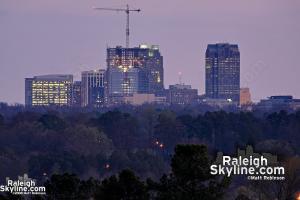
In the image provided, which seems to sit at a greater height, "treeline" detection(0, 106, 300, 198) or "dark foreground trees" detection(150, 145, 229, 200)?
"dark foreground trees" detection(150, 145, 229, 200)

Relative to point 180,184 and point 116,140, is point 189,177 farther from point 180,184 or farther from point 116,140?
point 116,140

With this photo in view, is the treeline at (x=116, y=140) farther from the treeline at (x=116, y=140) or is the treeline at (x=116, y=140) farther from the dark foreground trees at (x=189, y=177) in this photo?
the dark foreground trees at (x=189, y=177)

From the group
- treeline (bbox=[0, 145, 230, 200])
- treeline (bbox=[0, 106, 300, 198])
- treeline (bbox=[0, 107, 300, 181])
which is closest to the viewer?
treeline (bbox=[0, 145, 230, 200])

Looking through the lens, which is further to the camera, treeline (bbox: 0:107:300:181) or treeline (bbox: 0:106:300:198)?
treeline (bbox: 0:107:300:181)

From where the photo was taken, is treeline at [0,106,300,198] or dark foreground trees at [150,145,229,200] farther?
treeline at [0,106,300,198]

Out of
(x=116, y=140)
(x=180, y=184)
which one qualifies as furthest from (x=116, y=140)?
(x=180, y=184)

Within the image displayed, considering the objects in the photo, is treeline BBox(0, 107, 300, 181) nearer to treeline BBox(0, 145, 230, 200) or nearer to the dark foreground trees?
treeline BBox(0, 145, 230, 200)

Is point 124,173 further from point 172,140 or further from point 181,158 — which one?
point 172,140

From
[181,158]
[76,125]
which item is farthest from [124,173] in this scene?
[76,125]

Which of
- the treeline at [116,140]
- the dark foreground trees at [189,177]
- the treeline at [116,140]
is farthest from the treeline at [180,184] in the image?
the treeline at [116,140]

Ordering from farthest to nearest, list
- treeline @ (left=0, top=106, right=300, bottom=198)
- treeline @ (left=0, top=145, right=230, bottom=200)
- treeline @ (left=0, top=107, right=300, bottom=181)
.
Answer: treeline @ (left=0, top=107, right=300, bottom=181), treeline @ (left=0, top=106, right=300, bottom=198), treeline @ (left=0, top=145, right=230, bottom=200)

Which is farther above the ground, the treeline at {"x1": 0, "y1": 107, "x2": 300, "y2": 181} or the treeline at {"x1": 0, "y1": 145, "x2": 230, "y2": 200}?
the treeline at {"x1": 0, "y1": 145, "x2": 230, "y2": 200}

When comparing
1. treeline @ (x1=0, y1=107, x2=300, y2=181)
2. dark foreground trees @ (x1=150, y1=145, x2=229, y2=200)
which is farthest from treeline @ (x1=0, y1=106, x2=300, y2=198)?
dark foreground trees @ (x1=150, y1=145, x2=229, y2=200)

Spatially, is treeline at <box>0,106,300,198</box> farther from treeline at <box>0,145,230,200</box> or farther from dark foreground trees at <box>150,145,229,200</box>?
dark foreground trees at <box>150,145,229,200</box>
